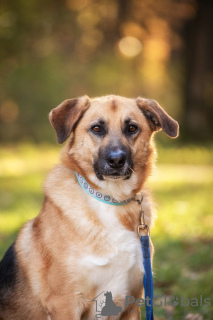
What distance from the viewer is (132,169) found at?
3311 mm

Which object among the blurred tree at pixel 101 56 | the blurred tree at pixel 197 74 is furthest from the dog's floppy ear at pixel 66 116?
the blurred tree at pixel 197 74

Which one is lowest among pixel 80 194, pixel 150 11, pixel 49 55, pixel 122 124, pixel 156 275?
pixel 156 275

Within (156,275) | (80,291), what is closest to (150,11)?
(156,275)

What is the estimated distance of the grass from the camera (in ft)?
14.1

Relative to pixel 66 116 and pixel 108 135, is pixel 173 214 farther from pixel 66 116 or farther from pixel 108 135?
pixel 66 116

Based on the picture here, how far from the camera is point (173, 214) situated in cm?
667

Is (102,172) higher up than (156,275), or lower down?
higher up

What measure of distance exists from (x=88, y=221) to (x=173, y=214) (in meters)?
3.81

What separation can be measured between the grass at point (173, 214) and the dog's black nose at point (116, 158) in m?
1.46

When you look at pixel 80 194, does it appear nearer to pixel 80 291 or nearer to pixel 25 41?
pixel 80 291

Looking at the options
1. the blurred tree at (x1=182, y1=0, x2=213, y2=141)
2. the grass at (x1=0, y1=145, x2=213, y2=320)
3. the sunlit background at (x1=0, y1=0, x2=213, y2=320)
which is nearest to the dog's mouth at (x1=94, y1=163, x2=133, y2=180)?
the grass at (x1=0, y1=145, x2=213, y2=320)

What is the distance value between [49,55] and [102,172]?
14.2 meters

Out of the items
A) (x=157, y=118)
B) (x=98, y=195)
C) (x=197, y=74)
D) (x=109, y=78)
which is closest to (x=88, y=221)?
(x=98, y=195)

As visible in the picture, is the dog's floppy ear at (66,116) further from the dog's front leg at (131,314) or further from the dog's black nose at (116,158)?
the dog's front leg at (131,314)
